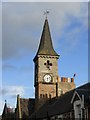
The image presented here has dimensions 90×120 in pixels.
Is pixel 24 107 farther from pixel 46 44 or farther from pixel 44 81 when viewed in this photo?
pixel 46 44

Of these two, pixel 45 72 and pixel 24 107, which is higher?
pixel 45 72

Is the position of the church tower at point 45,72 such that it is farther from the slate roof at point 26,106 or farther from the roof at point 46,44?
the slate roof at point 26,106

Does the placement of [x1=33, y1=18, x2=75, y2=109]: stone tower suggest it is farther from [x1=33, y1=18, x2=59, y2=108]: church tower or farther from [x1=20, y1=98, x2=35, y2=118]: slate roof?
[x1=20, y1=98, x2=35, y2=118]: slate roof

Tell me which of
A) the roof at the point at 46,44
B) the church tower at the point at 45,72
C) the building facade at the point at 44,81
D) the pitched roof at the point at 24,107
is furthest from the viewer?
the roof at the point at 46,44

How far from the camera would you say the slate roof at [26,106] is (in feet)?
206

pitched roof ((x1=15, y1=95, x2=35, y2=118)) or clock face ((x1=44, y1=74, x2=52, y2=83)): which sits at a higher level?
clock face ((x1=44, y1=74, x2=52, y2=83))

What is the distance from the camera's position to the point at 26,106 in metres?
64.6

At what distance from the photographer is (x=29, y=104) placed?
6556cm

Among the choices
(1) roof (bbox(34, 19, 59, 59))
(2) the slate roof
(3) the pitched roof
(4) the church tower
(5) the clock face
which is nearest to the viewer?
(3) the pitched roof

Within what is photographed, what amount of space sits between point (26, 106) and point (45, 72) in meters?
6.77

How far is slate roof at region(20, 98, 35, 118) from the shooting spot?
206 ft

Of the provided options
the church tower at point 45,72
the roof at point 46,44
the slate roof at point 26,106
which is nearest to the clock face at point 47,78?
the church tower at point 45,72

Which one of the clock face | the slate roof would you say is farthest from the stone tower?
the slate roof

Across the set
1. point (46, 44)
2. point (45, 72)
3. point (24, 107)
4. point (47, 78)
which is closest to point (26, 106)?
point (24, 107)
